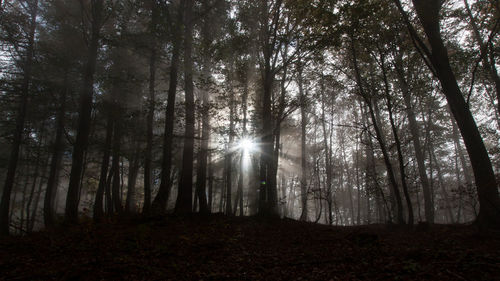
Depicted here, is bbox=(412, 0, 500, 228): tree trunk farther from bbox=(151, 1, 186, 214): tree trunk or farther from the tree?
bbox=(151, 1, 186, 214): tree trunk

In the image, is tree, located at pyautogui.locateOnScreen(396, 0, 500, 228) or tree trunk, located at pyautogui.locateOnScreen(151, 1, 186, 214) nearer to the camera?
tree, located at pyautogui.locateOnScreen(396, 0, 500, 228)

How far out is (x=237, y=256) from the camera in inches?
222

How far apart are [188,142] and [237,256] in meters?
5.96

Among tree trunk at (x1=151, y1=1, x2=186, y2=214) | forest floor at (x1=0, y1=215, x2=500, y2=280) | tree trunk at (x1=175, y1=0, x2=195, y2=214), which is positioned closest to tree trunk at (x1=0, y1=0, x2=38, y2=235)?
forest floor at (x1=0, y1=215, x2=500, y2=280)

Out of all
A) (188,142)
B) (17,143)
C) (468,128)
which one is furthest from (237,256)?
(17,143)

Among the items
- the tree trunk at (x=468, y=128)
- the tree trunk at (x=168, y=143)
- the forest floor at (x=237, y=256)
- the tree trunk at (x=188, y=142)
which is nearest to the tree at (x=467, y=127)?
the tree trunk at (x=468, y=128)

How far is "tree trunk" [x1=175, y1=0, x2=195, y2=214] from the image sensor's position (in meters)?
9.54

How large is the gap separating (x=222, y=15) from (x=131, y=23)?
22.4ft

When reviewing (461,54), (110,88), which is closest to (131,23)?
(110,88)

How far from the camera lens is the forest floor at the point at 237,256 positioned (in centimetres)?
420

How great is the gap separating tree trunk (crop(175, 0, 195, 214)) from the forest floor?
69.6 inches

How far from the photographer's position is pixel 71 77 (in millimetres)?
12656

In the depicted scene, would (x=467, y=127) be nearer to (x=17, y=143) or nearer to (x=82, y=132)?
(x=82, y=132)

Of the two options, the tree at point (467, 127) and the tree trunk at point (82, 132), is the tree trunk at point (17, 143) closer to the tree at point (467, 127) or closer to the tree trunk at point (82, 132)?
Answer: the tree trunk at point (82, 132)
